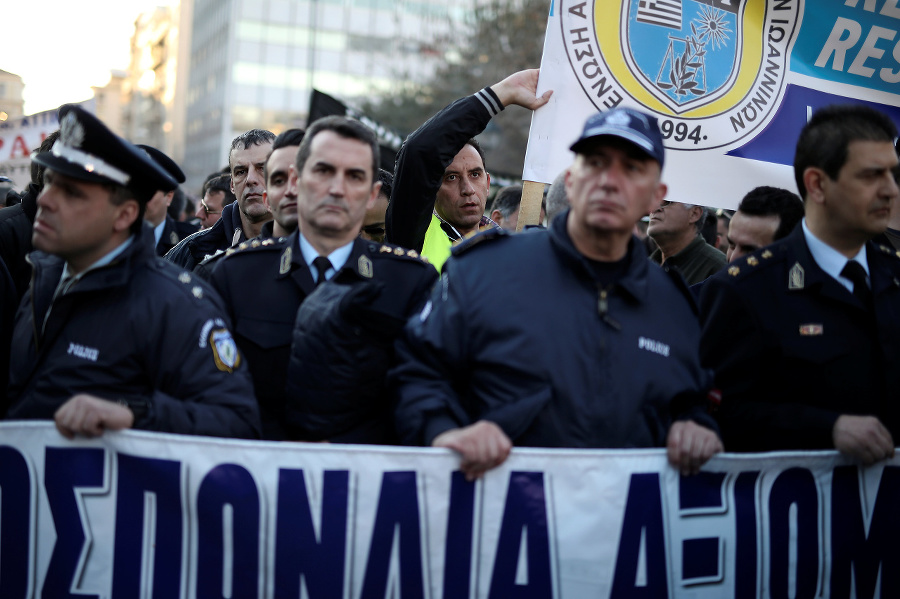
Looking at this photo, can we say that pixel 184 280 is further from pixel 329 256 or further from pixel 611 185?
pixel 611 185

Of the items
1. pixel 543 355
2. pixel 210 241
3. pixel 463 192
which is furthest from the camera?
pixel 210 241

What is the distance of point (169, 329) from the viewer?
288 centimetres

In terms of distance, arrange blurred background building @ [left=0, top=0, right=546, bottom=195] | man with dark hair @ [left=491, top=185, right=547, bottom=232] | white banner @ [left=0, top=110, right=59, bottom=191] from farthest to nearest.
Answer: blurred background building @ [left=0, top=0, right=546, bottom=195] < white banner @ [left=0, top=110, right=59, bottom=191] < man with dark hair @ [left=491, top=185, right=547, bottom=232]

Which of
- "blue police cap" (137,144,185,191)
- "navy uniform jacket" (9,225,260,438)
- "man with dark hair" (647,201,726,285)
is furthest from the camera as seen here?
"man with dark hair" (647,201,726,285)

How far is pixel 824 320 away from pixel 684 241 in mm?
2728

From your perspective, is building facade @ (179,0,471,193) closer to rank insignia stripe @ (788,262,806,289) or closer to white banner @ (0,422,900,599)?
rank insignia stripe @ (788,262,806,289)

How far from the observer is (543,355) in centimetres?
274

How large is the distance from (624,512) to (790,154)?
108 inches

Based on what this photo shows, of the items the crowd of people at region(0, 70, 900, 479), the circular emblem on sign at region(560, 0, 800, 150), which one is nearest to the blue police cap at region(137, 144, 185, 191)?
the crowd of people at region(0, 70, 900, 479)

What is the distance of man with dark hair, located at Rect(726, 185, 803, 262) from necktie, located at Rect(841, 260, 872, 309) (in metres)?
1.23

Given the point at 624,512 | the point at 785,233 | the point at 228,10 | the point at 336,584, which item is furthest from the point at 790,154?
the point at 228,10

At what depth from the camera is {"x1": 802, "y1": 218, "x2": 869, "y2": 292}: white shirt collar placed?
3258mm

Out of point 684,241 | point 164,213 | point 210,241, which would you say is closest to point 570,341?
point 164,213

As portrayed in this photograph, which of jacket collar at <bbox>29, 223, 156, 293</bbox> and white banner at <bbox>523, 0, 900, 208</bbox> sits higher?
white banner at <bbox>523, 0, 900, 208</bbox>
